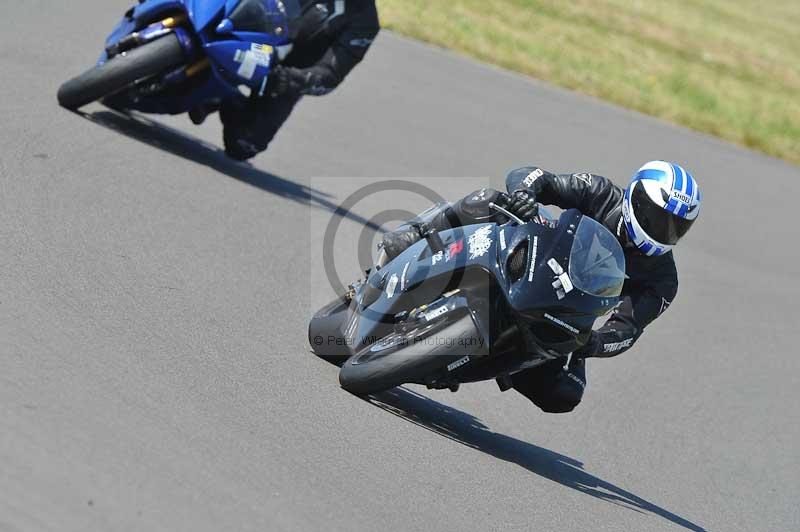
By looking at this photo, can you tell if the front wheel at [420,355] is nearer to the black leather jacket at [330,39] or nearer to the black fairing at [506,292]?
the black fairing at [506,292]

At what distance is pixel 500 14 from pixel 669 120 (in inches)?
135

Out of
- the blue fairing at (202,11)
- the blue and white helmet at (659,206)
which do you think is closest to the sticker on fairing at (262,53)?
the blue fairing at (202,11)

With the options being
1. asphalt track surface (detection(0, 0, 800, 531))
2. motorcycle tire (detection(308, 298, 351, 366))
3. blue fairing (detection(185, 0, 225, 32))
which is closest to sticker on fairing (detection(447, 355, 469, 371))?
asphalt track surface (detection(0, 0, 800, 531))

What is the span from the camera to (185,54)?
8539 mm

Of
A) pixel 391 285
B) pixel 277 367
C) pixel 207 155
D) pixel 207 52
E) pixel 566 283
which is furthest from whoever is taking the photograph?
pixel 207 155

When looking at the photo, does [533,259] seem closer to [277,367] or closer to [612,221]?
[612,221]

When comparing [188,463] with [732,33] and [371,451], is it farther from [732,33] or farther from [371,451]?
[732,33]

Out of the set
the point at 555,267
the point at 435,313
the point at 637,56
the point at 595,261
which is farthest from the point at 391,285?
the point at 637,56

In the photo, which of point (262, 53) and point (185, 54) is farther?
point (262, 53)

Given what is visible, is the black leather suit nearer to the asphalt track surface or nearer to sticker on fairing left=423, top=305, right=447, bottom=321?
the asphalt track surface

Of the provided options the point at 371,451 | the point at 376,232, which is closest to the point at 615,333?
the point at 371,451

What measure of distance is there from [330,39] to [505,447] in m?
4.14

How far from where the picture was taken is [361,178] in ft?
34.6

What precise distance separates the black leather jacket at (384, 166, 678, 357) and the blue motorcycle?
9.41 ft
